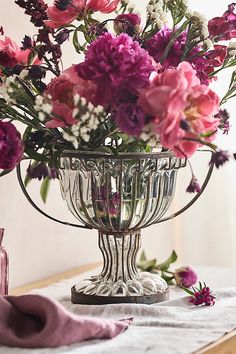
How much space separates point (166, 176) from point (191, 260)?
3.04 ft

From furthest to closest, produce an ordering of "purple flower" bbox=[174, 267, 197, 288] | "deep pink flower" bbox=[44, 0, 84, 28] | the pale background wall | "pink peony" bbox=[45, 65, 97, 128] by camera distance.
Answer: the pale background wall → "purple flower" bbox=[174, 267, 197, 288] → "deep pink flower" bbox=[44, 0, 84, 28] → "pink peony" bbox=[45, 65, 97, 128]

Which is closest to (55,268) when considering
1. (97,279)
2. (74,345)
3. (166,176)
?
(97,279)

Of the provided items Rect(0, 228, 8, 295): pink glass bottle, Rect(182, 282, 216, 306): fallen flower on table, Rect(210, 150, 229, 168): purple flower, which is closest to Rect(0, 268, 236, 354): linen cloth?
Rect(182, 282, 216, 306): fallen flower on table

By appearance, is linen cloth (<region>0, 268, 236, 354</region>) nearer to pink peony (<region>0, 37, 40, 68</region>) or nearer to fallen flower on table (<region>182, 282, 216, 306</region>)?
fallen flower on table (<region>182, 282, 216, 306</region>)

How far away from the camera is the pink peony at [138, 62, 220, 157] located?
114 cm

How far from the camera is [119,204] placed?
134 cm

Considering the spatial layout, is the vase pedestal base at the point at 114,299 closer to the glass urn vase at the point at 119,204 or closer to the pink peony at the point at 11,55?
the glass urn vase at the point at 119,204

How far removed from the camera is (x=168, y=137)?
1.15 metres

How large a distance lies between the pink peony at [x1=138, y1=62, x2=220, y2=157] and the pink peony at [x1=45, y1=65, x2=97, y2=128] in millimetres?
91

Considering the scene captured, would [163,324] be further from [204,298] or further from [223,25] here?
[223,25]

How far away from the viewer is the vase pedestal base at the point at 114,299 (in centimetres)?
137

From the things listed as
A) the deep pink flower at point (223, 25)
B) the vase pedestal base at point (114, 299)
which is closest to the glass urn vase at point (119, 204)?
the vase pedestal base at point (114, 299)

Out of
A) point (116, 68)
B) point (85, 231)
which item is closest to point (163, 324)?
point (116, 68)

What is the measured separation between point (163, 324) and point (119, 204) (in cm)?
21
